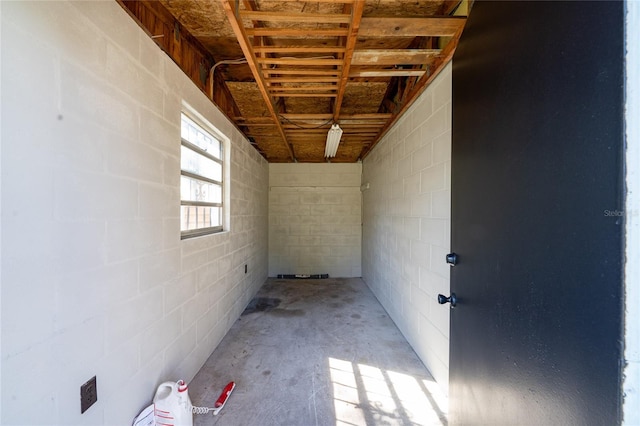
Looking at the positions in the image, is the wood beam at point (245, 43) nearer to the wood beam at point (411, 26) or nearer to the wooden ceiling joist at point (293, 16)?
the wooden ceiling joist at point (293, 16)

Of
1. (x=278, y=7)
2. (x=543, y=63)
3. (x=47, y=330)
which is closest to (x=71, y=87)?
(x=47, y=330)

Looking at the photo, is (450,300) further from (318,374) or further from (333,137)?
(333,137)

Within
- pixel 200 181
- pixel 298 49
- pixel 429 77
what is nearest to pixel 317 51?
pixel 298 49

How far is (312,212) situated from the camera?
5.48 m

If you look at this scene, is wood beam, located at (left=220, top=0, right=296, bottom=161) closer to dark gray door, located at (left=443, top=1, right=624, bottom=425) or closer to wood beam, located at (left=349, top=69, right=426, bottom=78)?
wood beam, located at (left=349, top=69, right=426, bottom=78)

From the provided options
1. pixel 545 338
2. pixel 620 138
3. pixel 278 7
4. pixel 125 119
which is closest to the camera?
pixel 620 138

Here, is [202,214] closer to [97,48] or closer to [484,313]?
[97,48]

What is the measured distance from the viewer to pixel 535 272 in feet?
2.32

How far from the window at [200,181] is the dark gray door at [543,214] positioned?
212cm

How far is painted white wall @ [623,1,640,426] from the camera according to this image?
1.48 ft

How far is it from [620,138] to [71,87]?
1837 millimetres

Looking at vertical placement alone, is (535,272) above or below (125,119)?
below

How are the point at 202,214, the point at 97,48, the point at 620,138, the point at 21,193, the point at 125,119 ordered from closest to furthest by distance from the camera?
the point at 620,138, the point at 21,193, the point at 97,48, the point at 125,119, the point at 202,214

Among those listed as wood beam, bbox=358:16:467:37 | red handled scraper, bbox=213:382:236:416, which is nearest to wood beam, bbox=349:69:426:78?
wood beam, bbox=358:16:467:37
